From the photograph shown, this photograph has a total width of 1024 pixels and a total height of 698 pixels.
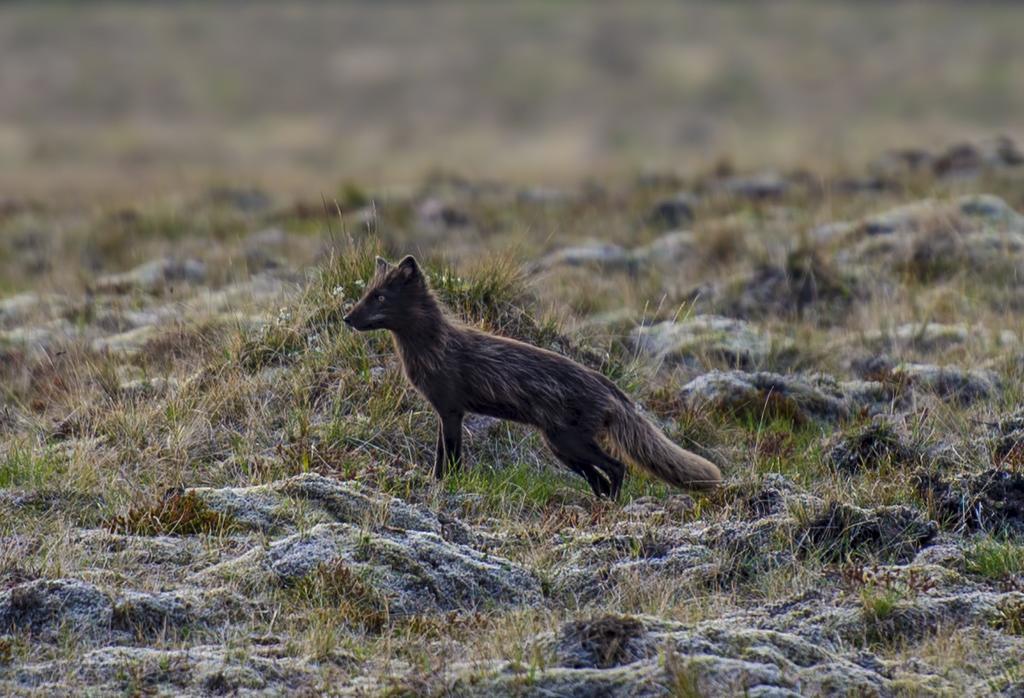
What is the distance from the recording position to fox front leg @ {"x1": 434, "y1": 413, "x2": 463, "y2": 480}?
10094 millimetres

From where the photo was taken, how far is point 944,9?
280ft

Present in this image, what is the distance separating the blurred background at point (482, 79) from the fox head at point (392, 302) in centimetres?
3494

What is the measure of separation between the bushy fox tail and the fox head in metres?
1.48

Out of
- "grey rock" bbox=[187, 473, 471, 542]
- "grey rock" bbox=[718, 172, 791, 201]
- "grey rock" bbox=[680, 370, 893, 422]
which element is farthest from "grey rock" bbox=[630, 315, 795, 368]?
"grey rock" bbox=[718, 172, 791, 201]

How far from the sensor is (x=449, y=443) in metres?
10.1

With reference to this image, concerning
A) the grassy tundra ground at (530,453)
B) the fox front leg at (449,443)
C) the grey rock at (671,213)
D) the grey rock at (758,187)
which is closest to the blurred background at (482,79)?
the grey rock at (758,187)

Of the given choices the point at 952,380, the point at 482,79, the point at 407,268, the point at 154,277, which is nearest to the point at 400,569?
the point at 407,268

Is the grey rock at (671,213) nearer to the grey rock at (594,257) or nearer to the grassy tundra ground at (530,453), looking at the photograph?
the grassy tundra ground at (530,453)

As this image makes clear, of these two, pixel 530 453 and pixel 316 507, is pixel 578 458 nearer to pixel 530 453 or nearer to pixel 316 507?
pixel 530 453

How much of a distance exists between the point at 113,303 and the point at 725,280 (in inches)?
255

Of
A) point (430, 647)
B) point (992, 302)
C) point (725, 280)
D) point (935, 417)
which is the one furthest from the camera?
point (725, 280)

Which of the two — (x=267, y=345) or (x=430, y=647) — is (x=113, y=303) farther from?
(x=430, y=647)

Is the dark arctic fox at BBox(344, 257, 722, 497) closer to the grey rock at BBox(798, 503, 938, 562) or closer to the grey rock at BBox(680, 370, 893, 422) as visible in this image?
the grey rock at BBox(798, 503, 938, 562)

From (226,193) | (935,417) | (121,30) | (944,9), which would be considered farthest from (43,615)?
(944,9)
